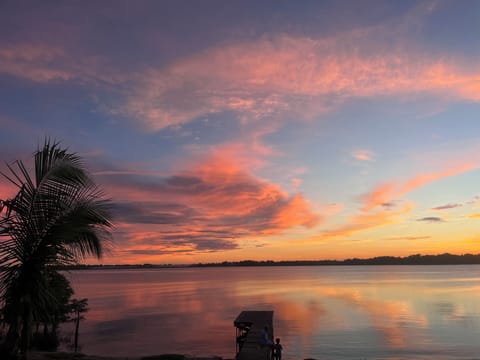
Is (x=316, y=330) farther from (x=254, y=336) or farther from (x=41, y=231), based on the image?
(x=41, y=231)

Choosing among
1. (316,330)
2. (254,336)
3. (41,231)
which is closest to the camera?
(41,231)

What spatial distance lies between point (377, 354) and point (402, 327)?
60.7 feet

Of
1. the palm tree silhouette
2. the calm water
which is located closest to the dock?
the calm water

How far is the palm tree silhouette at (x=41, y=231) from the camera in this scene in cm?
928

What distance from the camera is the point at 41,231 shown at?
31.7 ft

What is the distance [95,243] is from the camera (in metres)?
10.7

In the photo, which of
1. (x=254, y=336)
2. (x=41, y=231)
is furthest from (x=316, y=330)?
(x=41, y=231)

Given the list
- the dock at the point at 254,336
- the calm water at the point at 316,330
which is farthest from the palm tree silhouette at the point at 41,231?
the calm water at the point at 316,330

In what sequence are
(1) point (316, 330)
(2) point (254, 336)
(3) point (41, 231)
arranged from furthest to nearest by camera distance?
(1) point (316, 330) < (2) point (254, 336) < (3) point (41, 231)

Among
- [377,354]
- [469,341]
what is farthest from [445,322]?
[377,354]

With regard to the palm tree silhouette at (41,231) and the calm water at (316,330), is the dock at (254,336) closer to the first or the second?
the calm water at (316,330)

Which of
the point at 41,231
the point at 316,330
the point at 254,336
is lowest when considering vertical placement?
the point at 316,330

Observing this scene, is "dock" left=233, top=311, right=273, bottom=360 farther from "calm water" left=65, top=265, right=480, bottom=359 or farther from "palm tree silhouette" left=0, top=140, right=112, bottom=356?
"palm tree silhouette" left=0, top=140, right=112, bottom=356

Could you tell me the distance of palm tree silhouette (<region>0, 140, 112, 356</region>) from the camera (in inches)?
365
